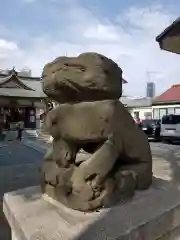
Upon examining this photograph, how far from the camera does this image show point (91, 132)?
174 centimetres

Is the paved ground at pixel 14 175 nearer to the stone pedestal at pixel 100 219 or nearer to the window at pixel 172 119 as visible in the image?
the stone pedestal at pixel 100 219

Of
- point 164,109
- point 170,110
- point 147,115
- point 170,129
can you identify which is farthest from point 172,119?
point 147,115

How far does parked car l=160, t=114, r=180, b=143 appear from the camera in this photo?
1295 centimetres

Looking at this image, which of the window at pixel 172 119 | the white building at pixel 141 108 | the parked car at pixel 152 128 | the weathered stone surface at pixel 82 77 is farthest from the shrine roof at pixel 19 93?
the weathered stone surface at pixel 82 77

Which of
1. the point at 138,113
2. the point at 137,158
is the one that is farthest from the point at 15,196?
the point at 138,113

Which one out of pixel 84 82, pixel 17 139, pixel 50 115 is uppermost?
pixel 84 82

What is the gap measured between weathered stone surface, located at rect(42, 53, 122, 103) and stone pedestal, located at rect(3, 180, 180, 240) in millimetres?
665

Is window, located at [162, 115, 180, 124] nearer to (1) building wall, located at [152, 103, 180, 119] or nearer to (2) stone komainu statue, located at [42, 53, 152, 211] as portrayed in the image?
(1) building wall, located at [152, 103, 180, 119]

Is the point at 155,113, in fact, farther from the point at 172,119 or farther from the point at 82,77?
the point at 82,77

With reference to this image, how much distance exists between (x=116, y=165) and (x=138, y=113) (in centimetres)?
2645

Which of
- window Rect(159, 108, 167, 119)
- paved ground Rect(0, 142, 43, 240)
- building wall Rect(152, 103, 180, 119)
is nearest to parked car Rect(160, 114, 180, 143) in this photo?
paved ground Rect(0, 142, 43, 240)

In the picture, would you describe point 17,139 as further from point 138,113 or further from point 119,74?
point 138,113

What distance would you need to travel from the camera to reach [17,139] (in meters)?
12.6

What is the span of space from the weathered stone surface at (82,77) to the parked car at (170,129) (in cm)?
1160
